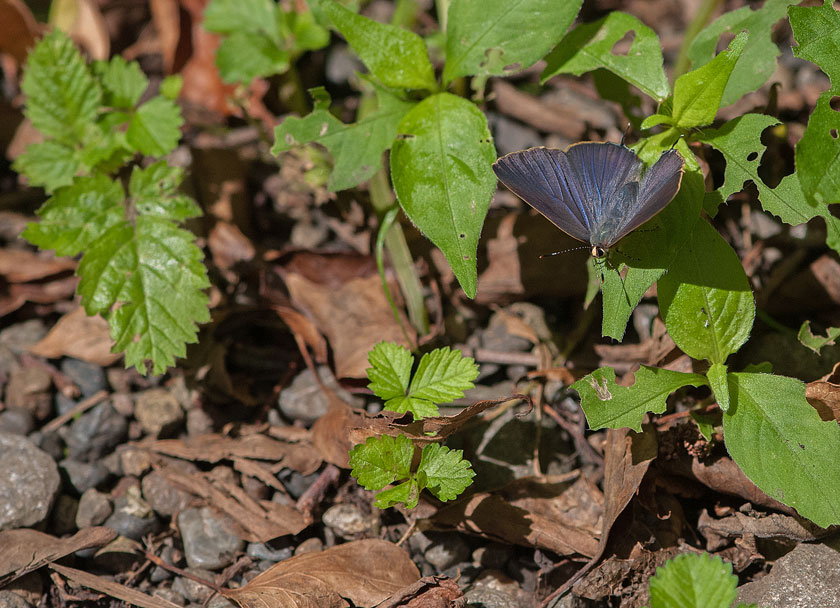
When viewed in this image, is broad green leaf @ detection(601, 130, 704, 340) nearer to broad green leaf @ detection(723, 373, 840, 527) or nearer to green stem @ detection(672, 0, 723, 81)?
broad green leaf @ detection(723, 373, 840, 527)

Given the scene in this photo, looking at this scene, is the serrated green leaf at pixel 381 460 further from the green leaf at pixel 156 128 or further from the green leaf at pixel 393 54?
the green leaf at pixel 156 128


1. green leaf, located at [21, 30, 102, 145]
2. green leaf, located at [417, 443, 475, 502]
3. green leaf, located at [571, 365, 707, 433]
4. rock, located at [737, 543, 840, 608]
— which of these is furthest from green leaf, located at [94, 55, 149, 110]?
rock, located at [737, 543, 840, 608]

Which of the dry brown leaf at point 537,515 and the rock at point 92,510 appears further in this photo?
the rock at point 92,510

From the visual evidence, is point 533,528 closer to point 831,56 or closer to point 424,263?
point 424,263

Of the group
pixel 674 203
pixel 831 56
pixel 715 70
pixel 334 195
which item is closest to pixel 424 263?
pixel 334 195

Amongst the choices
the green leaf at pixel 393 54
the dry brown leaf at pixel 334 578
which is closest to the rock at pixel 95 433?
the dry brown leaf at pixel 334 578
